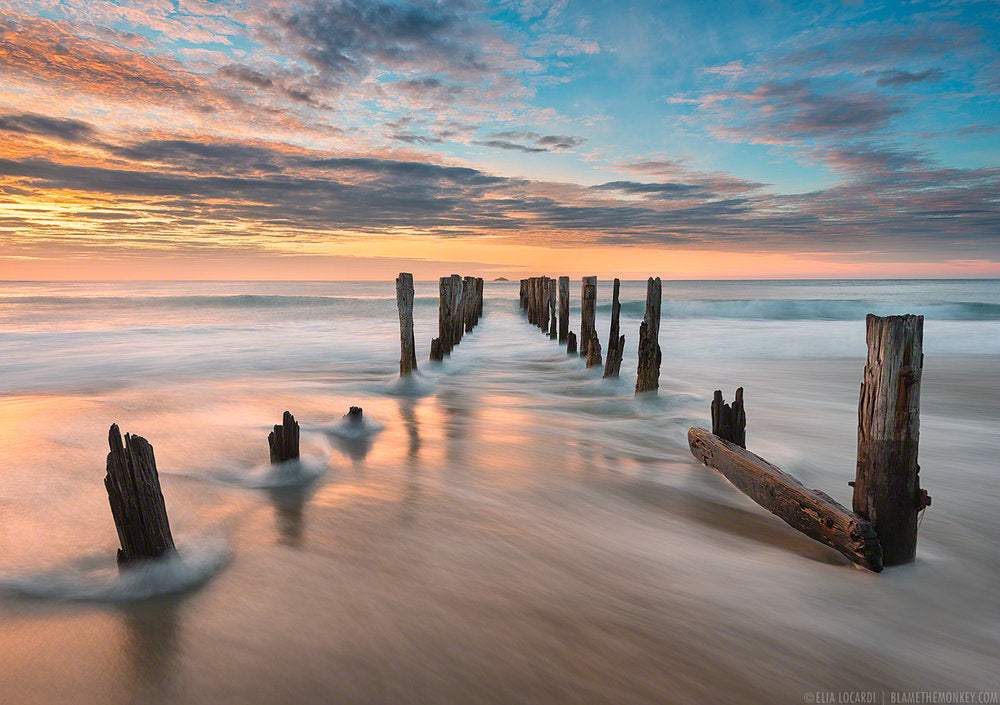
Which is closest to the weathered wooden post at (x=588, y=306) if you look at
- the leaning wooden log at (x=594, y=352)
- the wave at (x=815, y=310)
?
the leaning wooden log at (x=594, y=352)

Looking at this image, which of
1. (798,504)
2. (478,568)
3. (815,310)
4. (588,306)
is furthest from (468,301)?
(815,310)

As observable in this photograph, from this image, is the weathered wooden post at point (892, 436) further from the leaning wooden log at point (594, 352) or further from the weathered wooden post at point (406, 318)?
the leaning wooden log at point (594, 352)

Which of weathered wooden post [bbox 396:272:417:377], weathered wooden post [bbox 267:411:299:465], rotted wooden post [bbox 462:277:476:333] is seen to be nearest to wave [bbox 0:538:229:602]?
weathered wooden post [bbox 267:411:299:465]

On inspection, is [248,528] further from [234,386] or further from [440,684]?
[234,386]

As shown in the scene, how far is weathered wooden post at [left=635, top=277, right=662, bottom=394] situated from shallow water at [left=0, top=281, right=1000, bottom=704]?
0.47m

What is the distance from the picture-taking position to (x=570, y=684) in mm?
2344

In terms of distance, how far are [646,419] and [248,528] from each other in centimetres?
540

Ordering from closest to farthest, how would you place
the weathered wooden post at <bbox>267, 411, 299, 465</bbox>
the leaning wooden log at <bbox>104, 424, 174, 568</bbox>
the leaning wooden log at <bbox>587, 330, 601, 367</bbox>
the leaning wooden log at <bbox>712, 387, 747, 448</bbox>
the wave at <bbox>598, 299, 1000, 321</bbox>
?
the leaning wooden log at <bbox>104, 424, 174, 568</bbox>
the weathered wooden post at <bbox>267, 411, 299, 465</bbox>
the leaning wooden log at <bbox>712, 387, 747, 448</bbox>
the leaning wooden log at <bbox>587, 330, 601, 367</bbox>
the wave at <bbox>598, 299, 1000, 321</bbox>

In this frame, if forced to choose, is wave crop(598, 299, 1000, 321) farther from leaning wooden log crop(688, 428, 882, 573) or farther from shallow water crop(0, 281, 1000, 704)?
leaning wooden log crop(688, 428, 882, 573)

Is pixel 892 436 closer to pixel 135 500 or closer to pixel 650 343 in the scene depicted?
pixel 135 500

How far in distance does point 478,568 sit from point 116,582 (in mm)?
1983

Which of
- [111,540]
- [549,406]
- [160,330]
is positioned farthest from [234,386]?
[160,330]

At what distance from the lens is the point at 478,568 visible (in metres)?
3.42

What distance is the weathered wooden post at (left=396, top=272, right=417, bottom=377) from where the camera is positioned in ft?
32.7
